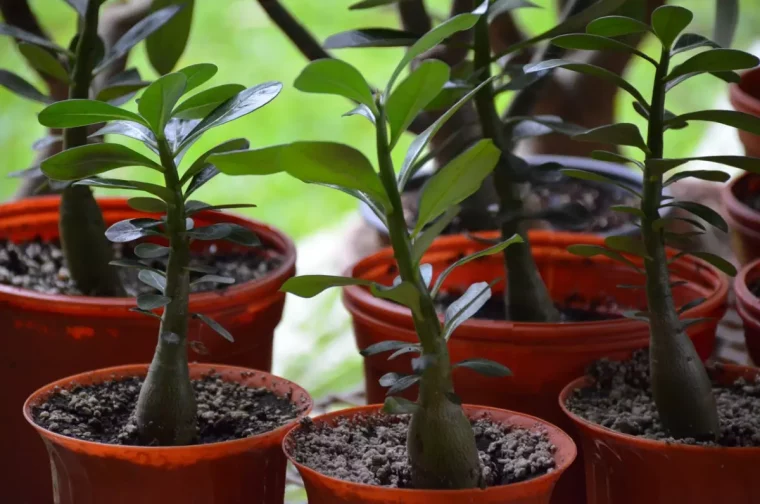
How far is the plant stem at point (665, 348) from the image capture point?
0.70 metres

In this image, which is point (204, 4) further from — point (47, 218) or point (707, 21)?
point (47, 218)

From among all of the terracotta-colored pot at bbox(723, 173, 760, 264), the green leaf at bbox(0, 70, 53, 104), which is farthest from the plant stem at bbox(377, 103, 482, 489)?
the terracotta-colored pot at bbox(723, 173, 760, 264)

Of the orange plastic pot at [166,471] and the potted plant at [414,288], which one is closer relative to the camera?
the potted plant at [414,288]

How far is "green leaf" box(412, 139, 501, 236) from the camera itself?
570 mm

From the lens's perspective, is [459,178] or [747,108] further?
[747,108]

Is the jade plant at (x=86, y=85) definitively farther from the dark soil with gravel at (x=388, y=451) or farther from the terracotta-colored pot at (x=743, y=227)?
the terracotta-colored pot at (x=743, y=227)

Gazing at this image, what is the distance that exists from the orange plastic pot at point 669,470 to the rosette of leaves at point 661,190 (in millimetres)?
37

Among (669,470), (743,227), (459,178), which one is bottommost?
(669,470)

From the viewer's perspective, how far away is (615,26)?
70 cm

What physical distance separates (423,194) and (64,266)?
0.59 meters

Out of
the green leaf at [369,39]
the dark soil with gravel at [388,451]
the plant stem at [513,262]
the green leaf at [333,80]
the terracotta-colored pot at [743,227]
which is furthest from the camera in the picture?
the terracotta-colored pot at [743,227]

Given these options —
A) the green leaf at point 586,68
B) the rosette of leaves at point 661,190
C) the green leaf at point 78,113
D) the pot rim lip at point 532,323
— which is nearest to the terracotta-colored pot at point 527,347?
the pot rim lip at point 532,323

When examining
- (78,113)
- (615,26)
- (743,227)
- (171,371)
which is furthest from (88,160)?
(743,227)

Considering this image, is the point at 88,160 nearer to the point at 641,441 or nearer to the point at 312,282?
the point at 312,282
